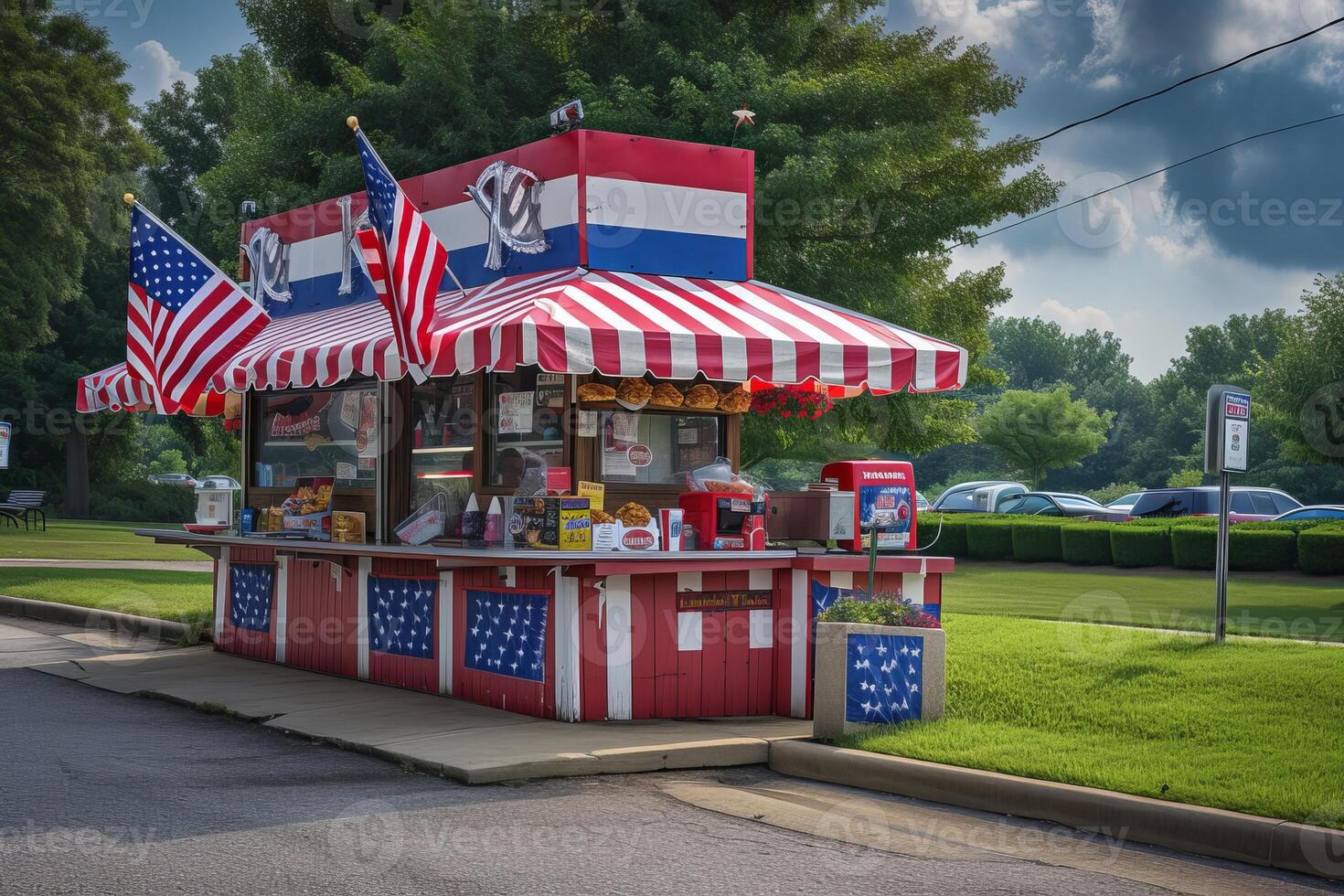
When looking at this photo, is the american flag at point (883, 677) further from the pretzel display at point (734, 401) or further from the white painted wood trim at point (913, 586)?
the pretzel display at point (734, 401)

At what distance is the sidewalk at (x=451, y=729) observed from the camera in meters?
8.41

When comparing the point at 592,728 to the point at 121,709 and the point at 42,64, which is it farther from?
the point at 42,64

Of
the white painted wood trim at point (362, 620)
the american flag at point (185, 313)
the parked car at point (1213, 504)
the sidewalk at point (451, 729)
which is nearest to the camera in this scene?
the sidewalk at point (451, 729)

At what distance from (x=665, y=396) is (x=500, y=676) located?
254 cm

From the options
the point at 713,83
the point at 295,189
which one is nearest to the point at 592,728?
the point at 713,83

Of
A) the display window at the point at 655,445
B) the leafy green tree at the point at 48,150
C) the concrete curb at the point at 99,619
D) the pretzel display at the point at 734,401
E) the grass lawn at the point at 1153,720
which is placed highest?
the leafy green tree at the point at 48,150

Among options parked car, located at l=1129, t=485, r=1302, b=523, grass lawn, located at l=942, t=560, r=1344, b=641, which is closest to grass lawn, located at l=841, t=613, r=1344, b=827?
grass lawn, located at l=942, t=560, r=1344, b=641

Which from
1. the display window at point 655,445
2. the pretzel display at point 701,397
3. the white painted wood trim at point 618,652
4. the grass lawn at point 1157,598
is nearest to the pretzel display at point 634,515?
the white painted wood trim at point 618,652

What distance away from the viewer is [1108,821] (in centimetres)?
719

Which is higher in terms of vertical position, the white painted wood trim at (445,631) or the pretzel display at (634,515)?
the pretzel display at (634,515)

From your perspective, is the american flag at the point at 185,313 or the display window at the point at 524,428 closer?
the display window at the point at 524,428

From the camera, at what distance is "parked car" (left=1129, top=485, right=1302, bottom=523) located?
31188 millimetres

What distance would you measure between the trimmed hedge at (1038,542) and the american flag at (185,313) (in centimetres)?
1991

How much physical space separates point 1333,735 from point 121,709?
887cm
